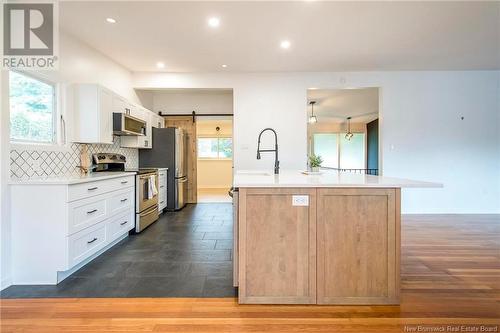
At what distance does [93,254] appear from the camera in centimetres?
280

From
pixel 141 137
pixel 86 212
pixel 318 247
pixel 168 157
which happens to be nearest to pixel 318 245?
pixel 318 247

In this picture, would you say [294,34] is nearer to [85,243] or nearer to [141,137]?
[141,137]

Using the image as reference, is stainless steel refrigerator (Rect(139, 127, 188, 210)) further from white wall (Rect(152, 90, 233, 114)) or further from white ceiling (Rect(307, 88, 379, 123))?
white ceiling (Rect(307, 88, 379, 123))

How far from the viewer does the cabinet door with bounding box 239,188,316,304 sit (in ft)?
6.46

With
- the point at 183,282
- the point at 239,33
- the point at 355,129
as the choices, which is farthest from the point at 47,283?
the point at 355,129

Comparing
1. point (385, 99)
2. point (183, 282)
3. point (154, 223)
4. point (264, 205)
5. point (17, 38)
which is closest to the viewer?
point (264, 205)

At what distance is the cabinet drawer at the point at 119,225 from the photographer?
309 centimetres

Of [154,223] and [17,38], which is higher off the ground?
[17,38]

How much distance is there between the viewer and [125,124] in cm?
399

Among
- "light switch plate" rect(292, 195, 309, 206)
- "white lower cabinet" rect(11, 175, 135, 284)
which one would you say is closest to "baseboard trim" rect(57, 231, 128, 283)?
"white lower cabinet" rect(11, 175, 135, 284)

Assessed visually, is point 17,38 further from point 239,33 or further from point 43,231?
point 239,33

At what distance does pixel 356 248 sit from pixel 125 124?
3.57 m

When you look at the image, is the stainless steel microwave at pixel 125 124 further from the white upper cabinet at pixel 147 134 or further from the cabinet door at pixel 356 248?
the cabinet door at pixel 356 248

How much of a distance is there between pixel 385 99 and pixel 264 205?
14.1 feet
